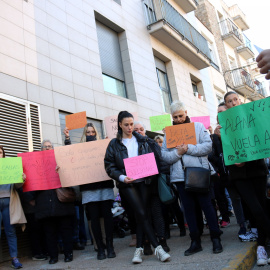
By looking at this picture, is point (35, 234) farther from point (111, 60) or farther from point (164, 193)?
point (111, 60)

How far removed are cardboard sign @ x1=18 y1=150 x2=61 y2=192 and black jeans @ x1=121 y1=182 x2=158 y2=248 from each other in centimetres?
133

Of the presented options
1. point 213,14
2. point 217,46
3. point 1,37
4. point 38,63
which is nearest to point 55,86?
point 38,63

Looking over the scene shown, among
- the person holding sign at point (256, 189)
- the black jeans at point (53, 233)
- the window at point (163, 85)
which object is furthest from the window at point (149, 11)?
the person holding sign at point (256, 189)

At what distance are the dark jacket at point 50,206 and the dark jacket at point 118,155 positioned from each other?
3.50ft

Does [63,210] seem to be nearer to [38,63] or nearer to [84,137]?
[84,137]

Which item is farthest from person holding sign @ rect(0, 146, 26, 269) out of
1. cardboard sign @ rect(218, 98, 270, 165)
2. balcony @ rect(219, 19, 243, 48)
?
balcony @ rect(219, 19, 243, 48)

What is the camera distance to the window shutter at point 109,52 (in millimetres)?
9758

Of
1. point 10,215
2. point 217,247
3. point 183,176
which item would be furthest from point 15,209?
point 217,247

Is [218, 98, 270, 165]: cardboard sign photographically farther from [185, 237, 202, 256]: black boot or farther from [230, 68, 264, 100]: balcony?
[230, 68, 264, 100]: balcony

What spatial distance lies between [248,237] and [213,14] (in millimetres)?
20909

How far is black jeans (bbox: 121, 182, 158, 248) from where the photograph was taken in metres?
3.61

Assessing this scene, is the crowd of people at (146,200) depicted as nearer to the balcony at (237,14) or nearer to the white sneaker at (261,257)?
the white sneaker at (261,257)

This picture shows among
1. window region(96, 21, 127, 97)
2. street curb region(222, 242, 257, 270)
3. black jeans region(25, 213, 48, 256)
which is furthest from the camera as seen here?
window region(96, 21, 127, 97)

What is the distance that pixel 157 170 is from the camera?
3.78 meters
